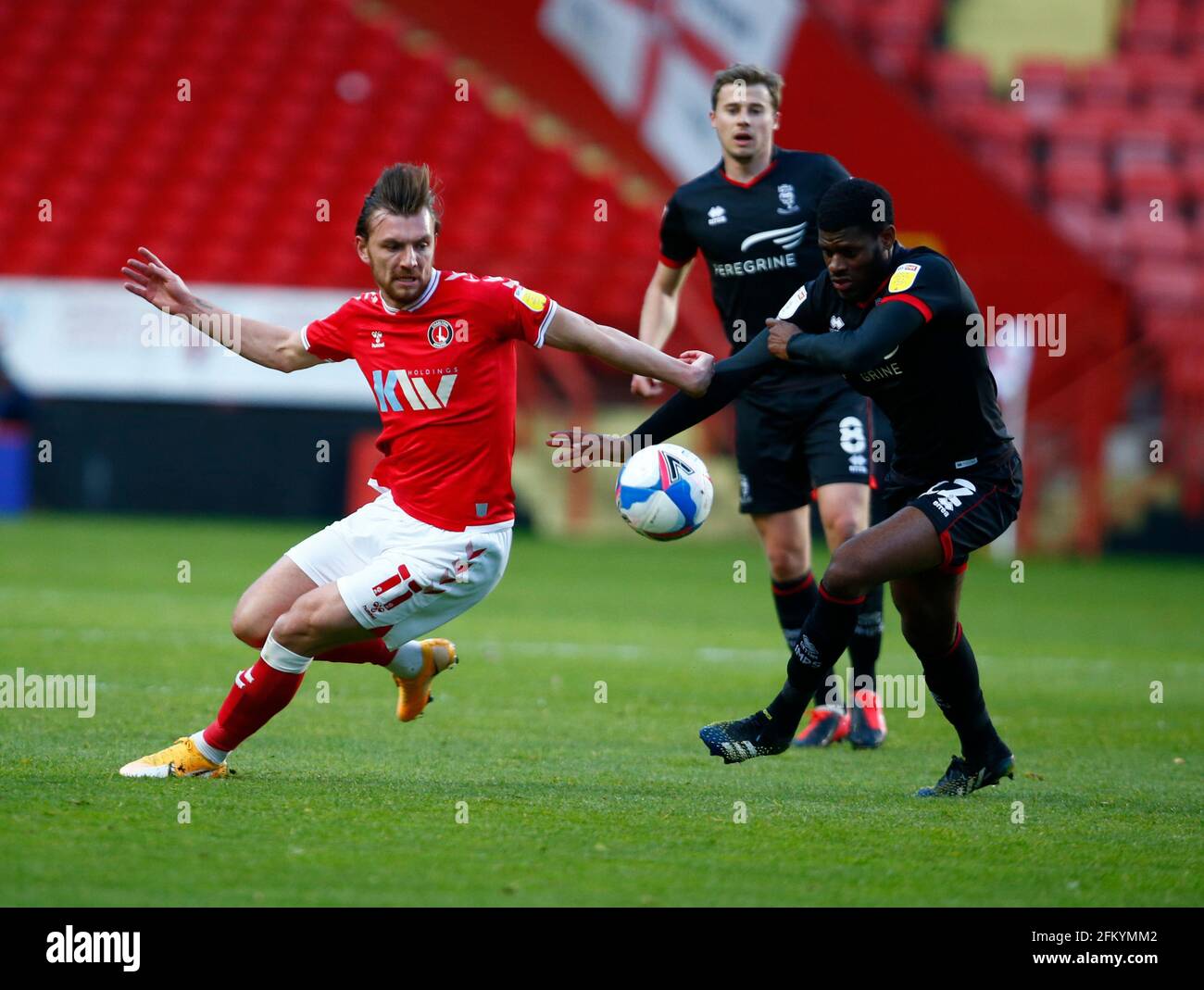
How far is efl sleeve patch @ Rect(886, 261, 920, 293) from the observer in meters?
5.55

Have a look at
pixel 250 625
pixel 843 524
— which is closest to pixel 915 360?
pixel 843 524

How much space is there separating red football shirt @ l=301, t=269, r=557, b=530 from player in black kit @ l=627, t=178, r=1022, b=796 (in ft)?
2.77

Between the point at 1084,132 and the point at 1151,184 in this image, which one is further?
the point at 1084,132

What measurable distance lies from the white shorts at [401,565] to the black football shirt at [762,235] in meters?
1.96

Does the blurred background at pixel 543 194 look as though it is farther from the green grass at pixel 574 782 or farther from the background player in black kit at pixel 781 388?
the background player in black kit at pixel 781 388

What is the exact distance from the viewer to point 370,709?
7598mm

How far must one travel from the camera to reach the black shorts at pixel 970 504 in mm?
5633

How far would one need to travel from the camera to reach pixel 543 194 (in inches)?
861

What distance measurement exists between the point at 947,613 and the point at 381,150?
18379mm

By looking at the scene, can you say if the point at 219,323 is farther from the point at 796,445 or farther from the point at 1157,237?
the point at 1157,237

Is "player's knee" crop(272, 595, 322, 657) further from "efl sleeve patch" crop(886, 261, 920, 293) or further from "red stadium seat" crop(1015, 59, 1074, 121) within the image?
"red stadium seat" crop(1015, 59, 1074, 121)

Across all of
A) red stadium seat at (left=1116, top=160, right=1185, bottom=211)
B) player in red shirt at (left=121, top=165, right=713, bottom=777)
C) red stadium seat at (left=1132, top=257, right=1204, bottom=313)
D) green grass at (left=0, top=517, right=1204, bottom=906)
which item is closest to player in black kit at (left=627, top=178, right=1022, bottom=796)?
green grass at (left=0, top=517, right=1204, bottom=906)

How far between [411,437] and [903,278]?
178 cm
